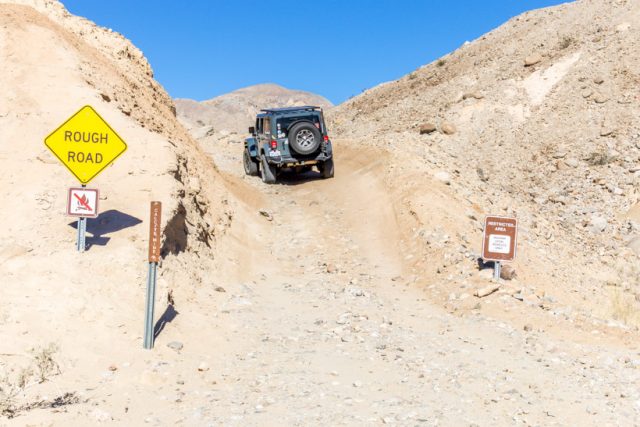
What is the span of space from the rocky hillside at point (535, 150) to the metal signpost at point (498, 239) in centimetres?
49

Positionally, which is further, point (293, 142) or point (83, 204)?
point (293, 142)

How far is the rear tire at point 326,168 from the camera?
2039 centimetres

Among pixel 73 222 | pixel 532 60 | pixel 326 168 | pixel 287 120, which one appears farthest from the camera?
pixel 532 60

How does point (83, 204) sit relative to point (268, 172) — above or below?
below

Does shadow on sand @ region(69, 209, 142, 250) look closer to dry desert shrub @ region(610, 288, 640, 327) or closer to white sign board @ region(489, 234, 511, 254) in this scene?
white sign board @ region(489, 234, 511, 254)

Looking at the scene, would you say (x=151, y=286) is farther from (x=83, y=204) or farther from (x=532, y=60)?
(x=532, y=60)

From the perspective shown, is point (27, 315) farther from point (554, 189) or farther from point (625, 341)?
point (554, 189)

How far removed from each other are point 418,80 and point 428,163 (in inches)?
941

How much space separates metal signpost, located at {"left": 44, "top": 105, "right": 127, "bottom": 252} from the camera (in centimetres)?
815

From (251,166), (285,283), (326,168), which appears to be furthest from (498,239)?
(251,166)

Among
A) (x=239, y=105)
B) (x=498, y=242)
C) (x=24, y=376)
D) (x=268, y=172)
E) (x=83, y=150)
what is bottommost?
(x=24, y=376)

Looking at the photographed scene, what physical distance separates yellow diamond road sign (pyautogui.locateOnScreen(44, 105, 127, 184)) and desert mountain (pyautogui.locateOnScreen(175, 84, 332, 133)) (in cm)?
4774

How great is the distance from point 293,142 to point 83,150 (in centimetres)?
Result: 1111

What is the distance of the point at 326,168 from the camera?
2047cm
